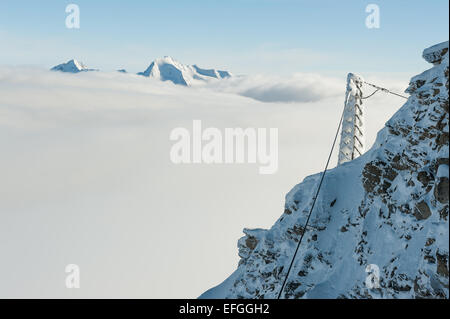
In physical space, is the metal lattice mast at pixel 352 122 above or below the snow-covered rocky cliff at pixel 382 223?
above

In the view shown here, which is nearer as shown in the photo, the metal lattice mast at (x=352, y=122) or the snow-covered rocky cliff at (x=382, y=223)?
the snow-covered rocky cliff at (x=382, y=223)

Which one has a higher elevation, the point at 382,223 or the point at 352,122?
the point at 352,122
